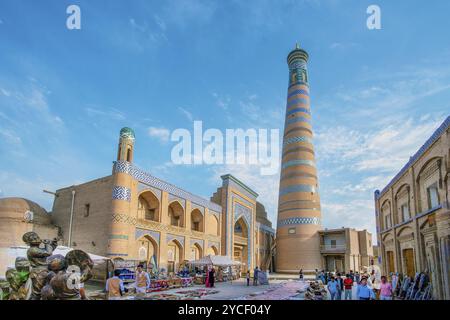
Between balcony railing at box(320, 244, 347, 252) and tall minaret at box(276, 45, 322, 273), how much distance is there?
75cm

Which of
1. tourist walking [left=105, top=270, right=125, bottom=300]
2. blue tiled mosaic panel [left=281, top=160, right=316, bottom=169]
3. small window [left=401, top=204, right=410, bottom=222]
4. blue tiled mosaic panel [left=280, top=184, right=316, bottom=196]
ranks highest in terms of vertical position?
blue tiled mosaic panel [left=281, top=160, right=316, bottom=169]

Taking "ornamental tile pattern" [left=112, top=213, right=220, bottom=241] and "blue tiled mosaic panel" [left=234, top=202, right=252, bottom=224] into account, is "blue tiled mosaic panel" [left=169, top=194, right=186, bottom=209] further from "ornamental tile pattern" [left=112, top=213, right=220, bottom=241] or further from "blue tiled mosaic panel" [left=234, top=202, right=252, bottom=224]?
"blue tiled mosaic panel" [left=234, top=202, right=252, bottom=224]

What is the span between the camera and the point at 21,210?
642 inches

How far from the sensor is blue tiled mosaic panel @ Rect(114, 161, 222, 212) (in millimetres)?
16253

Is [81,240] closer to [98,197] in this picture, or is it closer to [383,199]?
[98,197]

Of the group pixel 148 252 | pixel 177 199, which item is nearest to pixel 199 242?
pixel 177 199

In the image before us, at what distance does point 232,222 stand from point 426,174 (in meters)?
17.0

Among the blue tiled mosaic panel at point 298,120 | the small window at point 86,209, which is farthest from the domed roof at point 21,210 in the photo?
the blue tiled mosaic panel at point 298,120

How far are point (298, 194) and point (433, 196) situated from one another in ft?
67.2

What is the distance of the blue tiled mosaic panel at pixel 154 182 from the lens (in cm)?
1625

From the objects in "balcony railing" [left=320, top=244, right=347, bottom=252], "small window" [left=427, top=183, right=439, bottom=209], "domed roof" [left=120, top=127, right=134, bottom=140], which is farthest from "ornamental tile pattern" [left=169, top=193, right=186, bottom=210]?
"balcony railing" [left=320, top=244, right=347, bottom=252]

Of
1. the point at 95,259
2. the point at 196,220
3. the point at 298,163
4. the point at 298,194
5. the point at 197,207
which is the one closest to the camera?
the point at 95,259

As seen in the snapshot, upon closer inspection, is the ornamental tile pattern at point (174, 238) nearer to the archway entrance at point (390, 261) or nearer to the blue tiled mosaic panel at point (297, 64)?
the archway entrance at point (390, 261)

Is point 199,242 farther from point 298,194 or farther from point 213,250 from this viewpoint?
point 298,194
